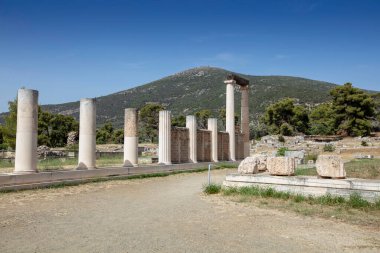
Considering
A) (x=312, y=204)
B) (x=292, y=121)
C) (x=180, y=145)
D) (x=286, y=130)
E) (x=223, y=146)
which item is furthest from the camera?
(x=292, y=121)

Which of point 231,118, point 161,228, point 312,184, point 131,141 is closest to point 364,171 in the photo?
point 312,184

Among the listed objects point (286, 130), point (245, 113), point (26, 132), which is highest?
point (286, 130)

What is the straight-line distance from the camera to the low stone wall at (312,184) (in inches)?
402

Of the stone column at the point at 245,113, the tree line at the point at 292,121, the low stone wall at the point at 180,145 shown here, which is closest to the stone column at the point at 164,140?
the low stone wall at the point at 180,145

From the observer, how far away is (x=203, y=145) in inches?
1022

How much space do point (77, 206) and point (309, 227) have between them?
20.2ft

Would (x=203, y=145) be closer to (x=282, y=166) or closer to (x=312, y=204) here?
(x=282, y=166)

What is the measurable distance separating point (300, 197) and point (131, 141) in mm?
10733

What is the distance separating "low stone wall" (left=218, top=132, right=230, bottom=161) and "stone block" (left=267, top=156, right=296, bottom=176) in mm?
15489

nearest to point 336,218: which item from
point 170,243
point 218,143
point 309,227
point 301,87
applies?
point 309,227

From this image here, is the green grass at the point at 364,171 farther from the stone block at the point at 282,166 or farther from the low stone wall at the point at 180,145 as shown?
the low stone wall at the point at 180,145

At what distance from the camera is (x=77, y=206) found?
1005 centimetres

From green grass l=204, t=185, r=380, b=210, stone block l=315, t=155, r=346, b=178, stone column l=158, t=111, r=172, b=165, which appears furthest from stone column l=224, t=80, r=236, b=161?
stone block l=315, t=155, r=346, b=178

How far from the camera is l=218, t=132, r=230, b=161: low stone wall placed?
2825 centimetres
